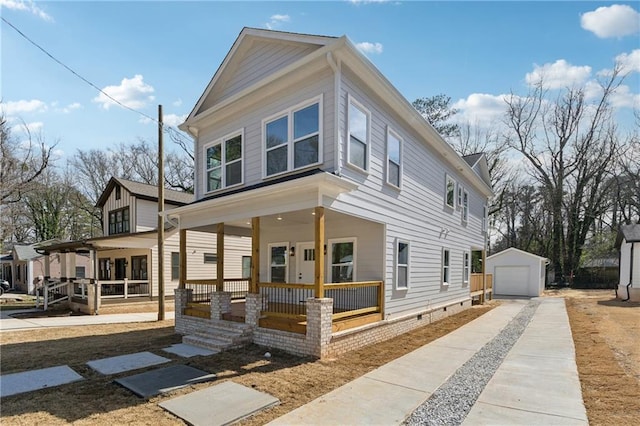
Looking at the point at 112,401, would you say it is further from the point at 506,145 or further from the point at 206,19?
the point at 506,145

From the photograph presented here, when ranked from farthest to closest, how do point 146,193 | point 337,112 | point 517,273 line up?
1. point 517,273
2. point 146,193
3. point 337,112

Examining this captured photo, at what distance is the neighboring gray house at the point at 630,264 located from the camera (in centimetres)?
1741

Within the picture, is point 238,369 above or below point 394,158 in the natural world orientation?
below

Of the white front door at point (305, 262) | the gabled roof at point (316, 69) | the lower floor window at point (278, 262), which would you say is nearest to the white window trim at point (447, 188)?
the gabled roof at point (316, 69)

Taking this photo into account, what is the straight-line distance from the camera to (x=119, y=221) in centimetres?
1969

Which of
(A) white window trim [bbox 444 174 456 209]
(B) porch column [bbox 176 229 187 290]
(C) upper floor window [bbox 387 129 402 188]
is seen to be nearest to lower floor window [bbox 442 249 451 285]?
(A) white window trim [bbox 444 174 456 209]

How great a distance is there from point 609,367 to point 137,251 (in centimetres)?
1840

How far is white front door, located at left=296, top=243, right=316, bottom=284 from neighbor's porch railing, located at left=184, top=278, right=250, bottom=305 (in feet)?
5.34

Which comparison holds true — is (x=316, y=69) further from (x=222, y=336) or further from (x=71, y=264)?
(x=71, y=264)

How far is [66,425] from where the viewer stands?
409 cm

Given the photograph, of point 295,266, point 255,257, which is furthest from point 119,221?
point 255,257

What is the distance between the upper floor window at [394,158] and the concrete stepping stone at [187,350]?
19.8 ft

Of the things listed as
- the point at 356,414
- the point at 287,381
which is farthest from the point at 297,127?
the point at 356,414

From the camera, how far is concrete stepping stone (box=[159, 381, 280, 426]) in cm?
428
